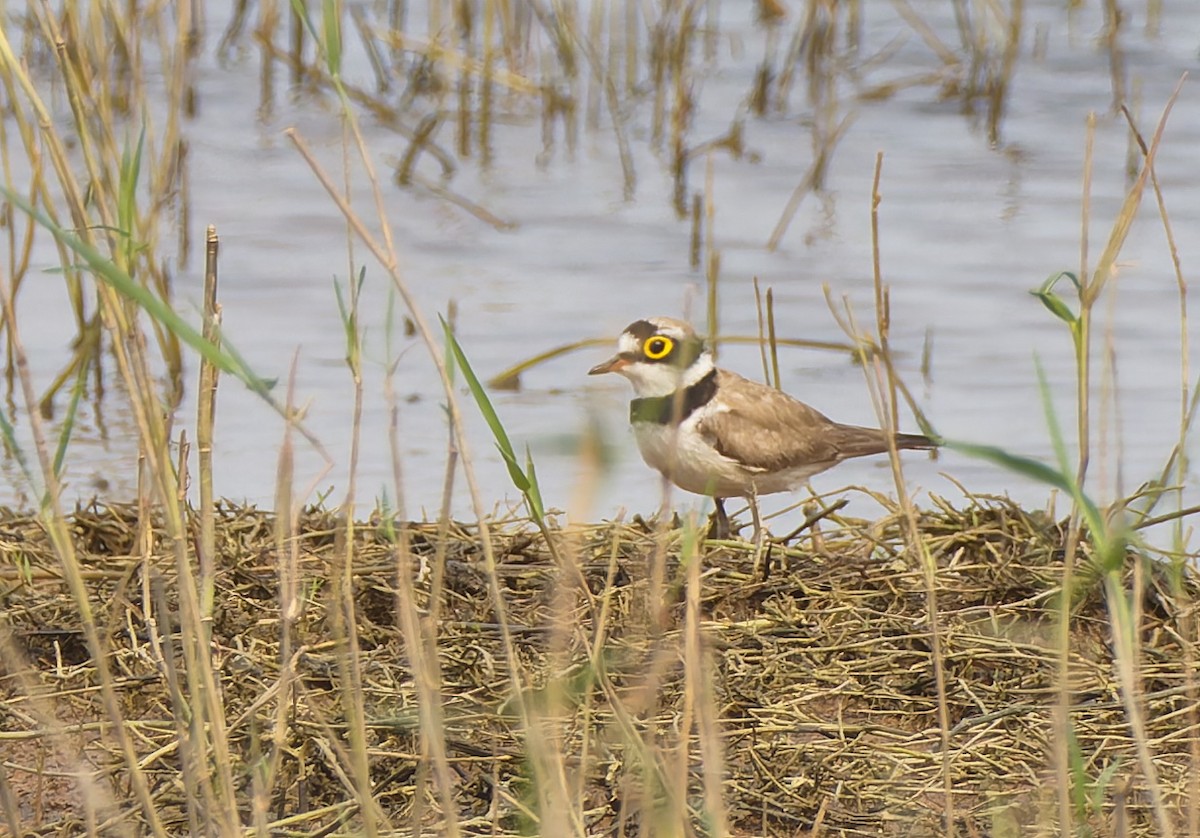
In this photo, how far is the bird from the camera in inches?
187

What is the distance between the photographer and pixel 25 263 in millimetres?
5680

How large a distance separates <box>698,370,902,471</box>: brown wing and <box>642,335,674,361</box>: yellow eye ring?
198mm

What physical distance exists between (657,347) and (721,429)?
0.26 meters

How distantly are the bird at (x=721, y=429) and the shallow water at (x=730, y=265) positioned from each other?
191 millimetres

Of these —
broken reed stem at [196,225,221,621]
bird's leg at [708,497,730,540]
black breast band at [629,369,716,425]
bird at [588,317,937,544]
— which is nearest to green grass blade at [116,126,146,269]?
broken reed stem at [196,225,221,621]

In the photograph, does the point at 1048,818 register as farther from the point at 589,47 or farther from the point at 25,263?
the point at 589,47

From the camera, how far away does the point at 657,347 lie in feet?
15.9

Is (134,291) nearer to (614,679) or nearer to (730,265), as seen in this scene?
(614,679)

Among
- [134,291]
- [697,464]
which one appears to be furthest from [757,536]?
[134,291]

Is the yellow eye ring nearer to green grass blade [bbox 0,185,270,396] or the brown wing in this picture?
the brown wing

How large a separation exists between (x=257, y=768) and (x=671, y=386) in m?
2.44

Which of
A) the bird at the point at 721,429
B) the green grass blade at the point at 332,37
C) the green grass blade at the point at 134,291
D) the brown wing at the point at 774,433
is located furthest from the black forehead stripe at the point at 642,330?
the green grass blade at the point at 134,291

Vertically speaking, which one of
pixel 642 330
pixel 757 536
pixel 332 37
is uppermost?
pixel 332 37

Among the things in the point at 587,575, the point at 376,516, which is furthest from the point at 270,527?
the point at 587,575
